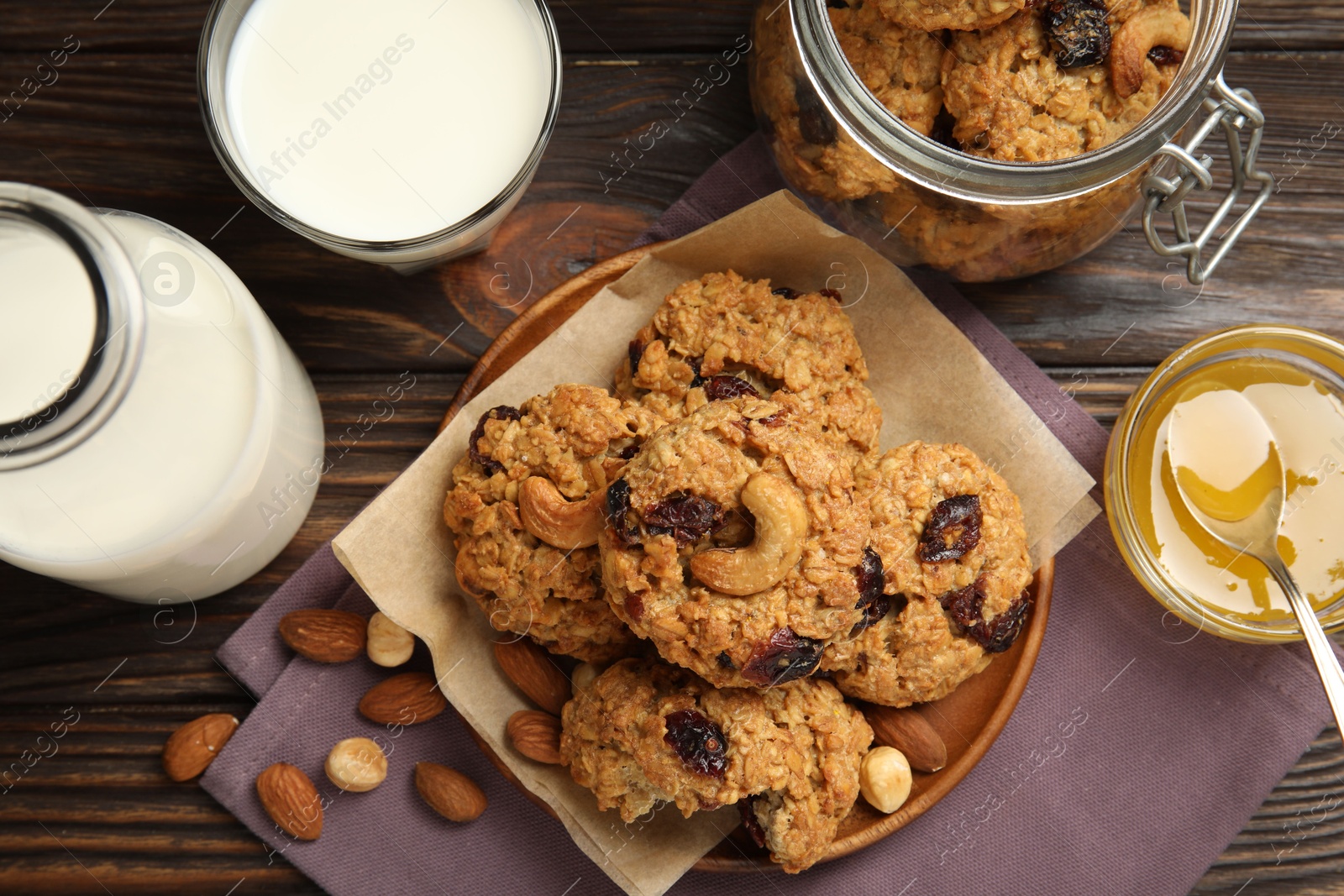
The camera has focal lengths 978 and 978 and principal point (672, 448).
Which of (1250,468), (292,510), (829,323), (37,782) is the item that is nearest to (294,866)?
(37,782)

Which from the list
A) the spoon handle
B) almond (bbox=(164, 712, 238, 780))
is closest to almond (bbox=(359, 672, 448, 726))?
almond (bbox=(164, 712, 238, 780))

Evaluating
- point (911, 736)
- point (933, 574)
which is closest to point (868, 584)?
point (933, 574)

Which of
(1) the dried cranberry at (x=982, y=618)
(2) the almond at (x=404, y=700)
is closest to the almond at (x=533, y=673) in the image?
(2) the almond at (x=404, y=700)

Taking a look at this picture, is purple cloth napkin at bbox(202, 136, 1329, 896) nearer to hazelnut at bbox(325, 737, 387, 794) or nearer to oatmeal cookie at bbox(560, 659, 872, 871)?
hazelnut at bbox(325, 737, 387, 794)

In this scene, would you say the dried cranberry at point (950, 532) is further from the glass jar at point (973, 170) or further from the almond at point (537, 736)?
the almond at point (537, 736)

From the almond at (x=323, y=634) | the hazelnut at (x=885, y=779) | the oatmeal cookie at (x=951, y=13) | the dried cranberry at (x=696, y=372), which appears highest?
the oatmeal cookie at (x=951, y=13)
